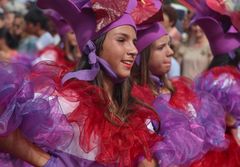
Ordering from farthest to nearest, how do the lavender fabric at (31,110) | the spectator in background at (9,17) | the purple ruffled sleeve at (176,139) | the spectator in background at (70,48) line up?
the spectator in background at (9,17)
the spectator in background at (70,48)
the purple ruffled sleeve at (176,139)
the lavender fabric at (31,110)

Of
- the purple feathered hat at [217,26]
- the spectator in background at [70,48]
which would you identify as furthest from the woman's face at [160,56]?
the spectator in background at [70,48]

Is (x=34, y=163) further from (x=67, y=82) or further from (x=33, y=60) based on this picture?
(x=33, y=60)

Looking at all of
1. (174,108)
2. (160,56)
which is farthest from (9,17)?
(174,108)

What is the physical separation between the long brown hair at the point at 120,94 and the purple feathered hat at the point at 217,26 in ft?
5.04

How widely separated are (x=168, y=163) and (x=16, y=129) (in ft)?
2.96

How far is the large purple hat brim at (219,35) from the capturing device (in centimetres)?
→ 503

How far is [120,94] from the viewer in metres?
3.60

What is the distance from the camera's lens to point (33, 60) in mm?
6660

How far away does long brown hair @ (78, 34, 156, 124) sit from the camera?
3463 mm

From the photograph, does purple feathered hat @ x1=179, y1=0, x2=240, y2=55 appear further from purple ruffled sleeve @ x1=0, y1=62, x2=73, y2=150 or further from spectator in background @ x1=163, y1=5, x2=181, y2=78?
purple ruffled sleeve @ x1=0, y1=62, x2=73, y2=150

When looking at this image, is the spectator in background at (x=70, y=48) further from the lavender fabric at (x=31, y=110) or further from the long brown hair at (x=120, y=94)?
the lavender fabric at (x=31, y=110)

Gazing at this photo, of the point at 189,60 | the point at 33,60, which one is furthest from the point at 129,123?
the point at 189,60

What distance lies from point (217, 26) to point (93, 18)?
170 cm

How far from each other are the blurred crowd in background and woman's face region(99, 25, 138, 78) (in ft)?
6.17
